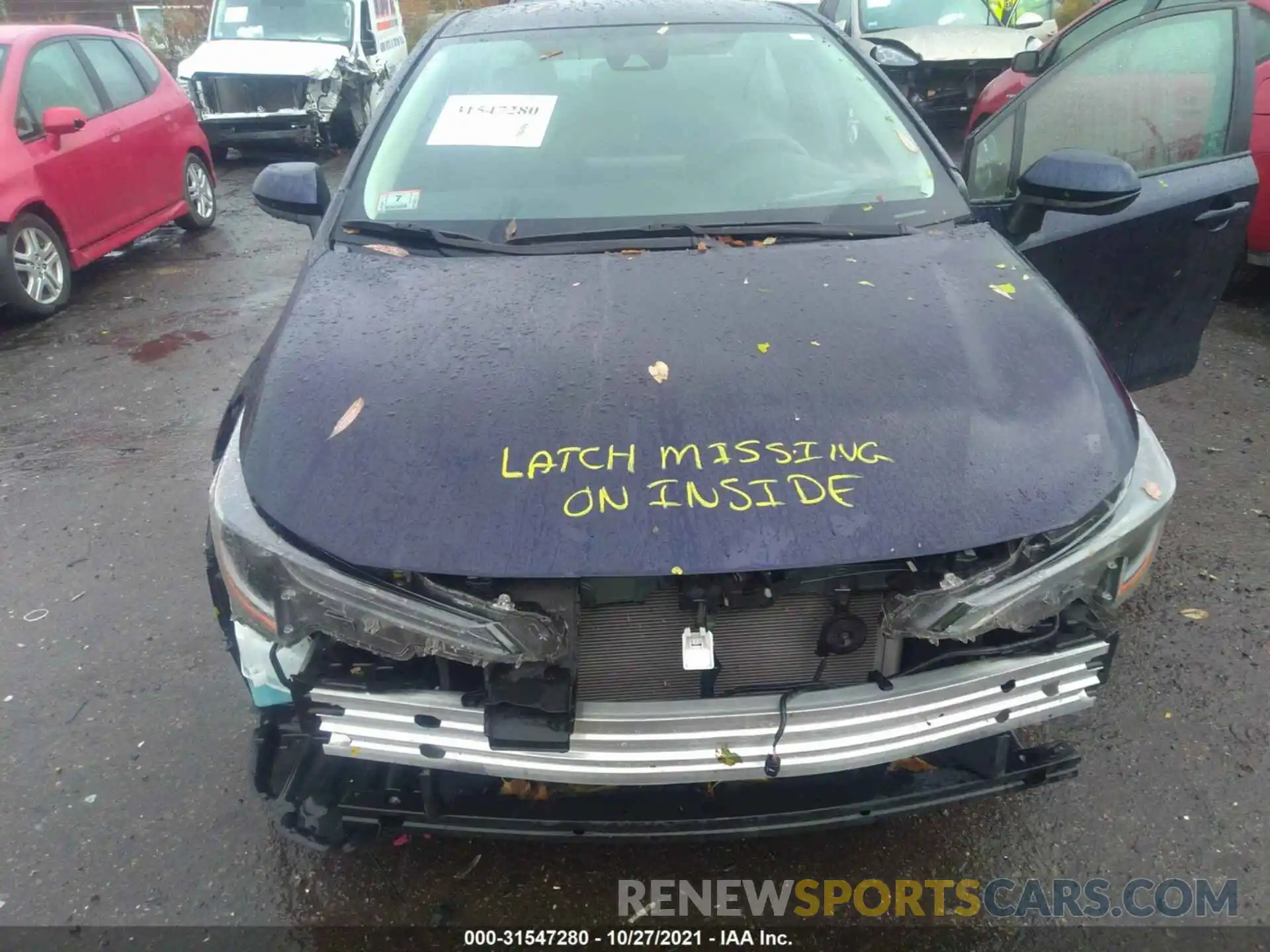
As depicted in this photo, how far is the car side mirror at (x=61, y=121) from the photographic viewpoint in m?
5.54

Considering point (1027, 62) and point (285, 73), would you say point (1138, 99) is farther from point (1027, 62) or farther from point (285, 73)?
point (285, 73)

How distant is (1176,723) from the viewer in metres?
2.53

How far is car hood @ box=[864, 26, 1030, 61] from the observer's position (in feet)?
25.8

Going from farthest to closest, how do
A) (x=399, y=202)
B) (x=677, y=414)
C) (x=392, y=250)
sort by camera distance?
1. (x=399, y=202)
2. (x=392, y=250)
3. (x=677, y=414)

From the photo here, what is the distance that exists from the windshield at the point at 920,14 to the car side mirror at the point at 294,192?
22.8 ft

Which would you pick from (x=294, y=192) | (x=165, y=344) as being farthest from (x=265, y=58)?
(x=294, y=192)

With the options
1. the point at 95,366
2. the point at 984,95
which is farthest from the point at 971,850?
the point at 984,95

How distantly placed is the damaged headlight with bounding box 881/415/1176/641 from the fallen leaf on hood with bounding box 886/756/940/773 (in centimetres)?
32

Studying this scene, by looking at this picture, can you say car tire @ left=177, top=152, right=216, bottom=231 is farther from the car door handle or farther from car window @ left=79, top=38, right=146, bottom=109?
the car door handle

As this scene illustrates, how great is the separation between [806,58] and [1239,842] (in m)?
2.51

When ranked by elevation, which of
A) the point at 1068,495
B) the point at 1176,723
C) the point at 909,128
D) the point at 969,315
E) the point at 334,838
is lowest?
the point at 1176,723

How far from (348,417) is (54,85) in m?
5.61

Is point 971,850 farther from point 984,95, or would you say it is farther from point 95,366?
point 984,95

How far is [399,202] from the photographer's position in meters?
2.65
